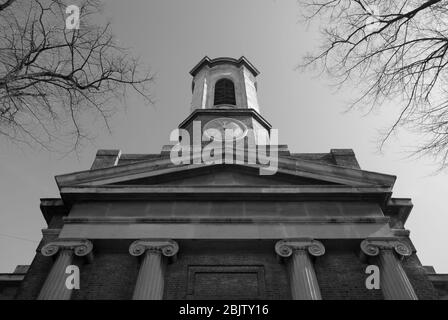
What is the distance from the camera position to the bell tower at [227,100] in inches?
756

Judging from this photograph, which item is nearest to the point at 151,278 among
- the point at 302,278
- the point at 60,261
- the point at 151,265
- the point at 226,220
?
the point at 151,265

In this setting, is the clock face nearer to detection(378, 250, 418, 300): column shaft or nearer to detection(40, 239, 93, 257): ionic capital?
→ detection(40, 239, 93, 257): ionic capital

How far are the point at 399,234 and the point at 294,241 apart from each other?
3.27 m

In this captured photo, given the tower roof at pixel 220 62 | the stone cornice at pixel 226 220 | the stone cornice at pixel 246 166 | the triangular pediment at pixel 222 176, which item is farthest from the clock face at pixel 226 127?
the tower roof at pixel 220 62

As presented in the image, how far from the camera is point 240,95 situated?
23.1m

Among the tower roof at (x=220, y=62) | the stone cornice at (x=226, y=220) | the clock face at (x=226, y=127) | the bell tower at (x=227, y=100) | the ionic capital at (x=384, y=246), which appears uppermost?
the tower roof at (x=220, y=62)

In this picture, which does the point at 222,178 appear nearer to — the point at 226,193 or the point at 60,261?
the point at 226,193

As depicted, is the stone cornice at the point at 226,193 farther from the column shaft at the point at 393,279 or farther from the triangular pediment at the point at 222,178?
the column shaft at the point at 393,279

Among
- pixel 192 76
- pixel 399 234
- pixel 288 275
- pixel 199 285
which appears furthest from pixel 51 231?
pixel 192 76

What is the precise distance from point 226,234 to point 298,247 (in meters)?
1.98

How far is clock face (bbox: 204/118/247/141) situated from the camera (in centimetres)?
1842

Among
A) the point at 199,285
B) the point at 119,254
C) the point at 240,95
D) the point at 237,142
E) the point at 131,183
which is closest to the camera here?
the point at 199,285

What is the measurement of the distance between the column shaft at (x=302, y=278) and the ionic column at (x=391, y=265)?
164cm
